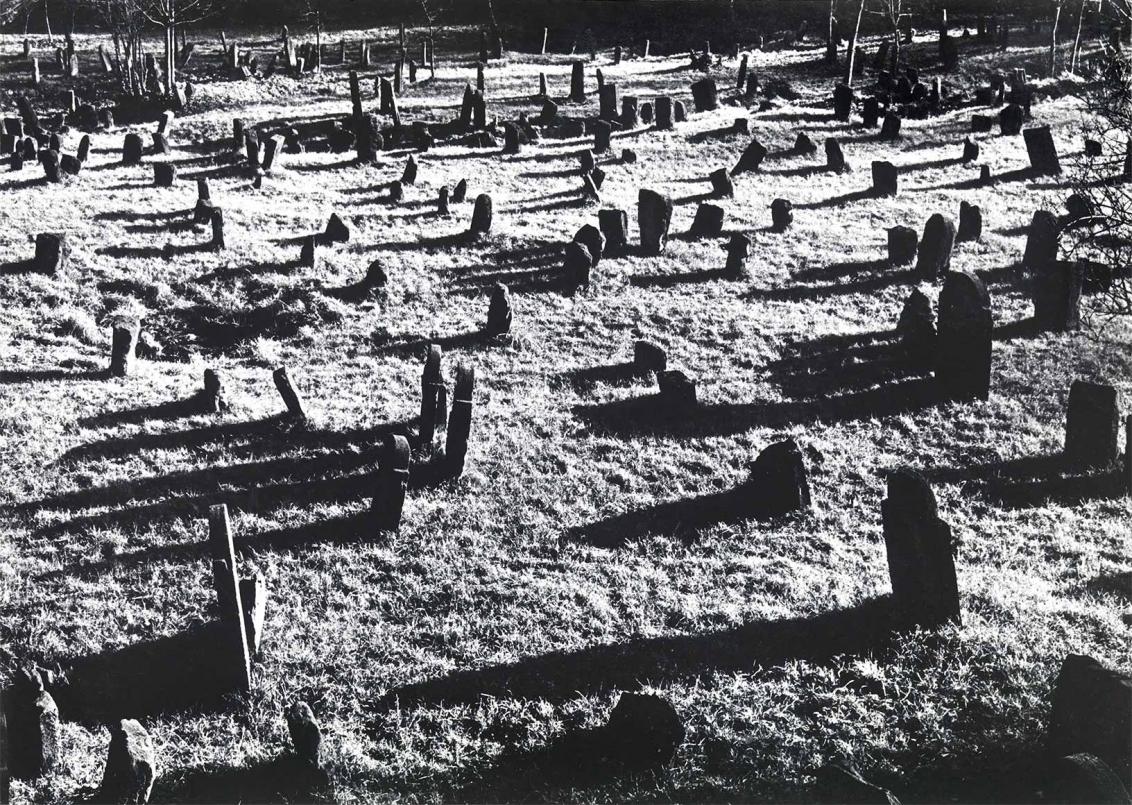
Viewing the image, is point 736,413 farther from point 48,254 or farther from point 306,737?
point 48,254

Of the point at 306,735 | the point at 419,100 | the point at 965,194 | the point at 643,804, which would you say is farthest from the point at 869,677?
the point at 419,100

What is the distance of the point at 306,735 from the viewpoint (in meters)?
5.65

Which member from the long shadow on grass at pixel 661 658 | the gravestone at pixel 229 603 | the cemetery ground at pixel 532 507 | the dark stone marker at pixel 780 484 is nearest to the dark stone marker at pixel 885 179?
Result: the cemetery ground at pixel 532 507

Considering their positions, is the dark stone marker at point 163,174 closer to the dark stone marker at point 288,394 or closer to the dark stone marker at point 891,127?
the dark stone marker at point 288,394

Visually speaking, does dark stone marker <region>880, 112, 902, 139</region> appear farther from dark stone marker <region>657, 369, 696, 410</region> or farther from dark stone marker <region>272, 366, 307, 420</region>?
dark stone marker <region>272, 366, 307, 420</region>

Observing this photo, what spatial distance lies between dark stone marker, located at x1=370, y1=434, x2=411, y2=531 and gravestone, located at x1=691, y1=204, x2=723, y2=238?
9489 millimetres

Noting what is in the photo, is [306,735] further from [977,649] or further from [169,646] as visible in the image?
[977,649]

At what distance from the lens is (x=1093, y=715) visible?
214 inches

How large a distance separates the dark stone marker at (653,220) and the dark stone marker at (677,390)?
5.26m

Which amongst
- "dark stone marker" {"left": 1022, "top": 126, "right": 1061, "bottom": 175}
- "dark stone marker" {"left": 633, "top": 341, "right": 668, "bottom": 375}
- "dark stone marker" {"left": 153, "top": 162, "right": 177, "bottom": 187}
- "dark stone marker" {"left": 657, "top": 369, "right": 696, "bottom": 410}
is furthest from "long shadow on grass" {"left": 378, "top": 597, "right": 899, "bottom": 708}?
"dark stone marker" {"left": 1022, "top": 126, "right": 1061, "bottom": 175}

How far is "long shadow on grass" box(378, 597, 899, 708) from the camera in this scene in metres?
6.46

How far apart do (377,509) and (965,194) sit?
15.6 m

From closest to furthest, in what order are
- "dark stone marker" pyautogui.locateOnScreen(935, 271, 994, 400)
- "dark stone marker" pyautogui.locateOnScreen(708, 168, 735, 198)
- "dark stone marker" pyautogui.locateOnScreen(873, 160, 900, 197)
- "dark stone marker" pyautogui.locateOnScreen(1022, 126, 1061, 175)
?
"dark stone marker" pyautogui.locateOnScreen(935, 271, 994, 400), "dark stone marker" pyautogui.locateOnScreen(708, 168, 735, 198), "dark stone marker" pyautogui.locateOnScreen(873, 160, 900, 197), "dark stone marker" pyautogui.locateOnScreen(1022, 126, 1061, 175)

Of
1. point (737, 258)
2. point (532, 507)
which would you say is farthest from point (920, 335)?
point (532, 507)
